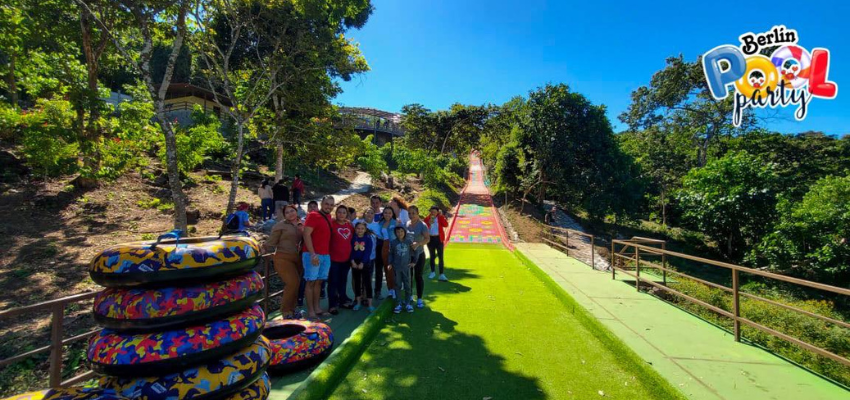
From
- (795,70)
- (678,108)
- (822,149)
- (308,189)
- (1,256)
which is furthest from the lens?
(822,149)

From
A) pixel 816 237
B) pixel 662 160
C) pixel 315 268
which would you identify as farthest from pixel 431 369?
pixel 662 160

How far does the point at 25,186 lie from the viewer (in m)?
11.5

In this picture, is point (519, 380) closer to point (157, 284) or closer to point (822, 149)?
point (157, 284)

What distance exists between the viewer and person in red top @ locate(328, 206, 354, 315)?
5191 millimetres

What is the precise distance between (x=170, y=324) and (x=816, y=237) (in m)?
19.5

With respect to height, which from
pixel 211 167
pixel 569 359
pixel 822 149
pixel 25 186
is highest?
pixel 822 149

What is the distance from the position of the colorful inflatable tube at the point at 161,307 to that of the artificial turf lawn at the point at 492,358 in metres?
1.62

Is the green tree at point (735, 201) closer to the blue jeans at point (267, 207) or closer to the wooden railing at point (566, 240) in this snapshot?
the wooden railing at point (566, 240)

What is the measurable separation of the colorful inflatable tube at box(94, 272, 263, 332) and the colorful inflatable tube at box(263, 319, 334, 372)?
1403mm

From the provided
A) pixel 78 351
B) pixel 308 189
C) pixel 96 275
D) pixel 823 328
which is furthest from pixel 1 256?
pixel 823 328

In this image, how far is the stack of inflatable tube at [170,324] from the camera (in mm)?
1962

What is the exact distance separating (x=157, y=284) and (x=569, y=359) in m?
4.03

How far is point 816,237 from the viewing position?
1306cm

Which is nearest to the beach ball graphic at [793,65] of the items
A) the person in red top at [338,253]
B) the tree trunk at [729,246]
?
the tree trunk at [729,246]
